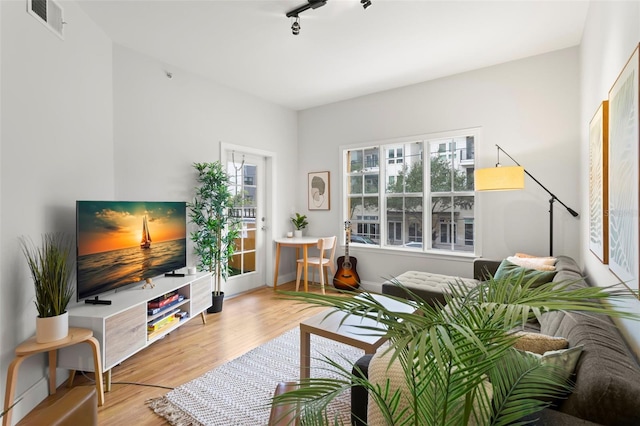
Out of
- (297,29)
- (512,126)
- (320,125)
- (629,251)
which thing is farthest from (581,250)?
(320,125)

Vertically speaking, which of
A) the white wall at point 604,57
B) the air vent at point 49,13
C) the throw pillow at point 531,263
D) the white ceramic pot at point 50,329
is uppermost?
the air vent at point 49,13

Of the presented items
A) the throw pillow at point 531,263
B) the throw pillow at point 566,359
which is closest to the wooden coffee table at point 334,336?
the throw pillow at point 566,359

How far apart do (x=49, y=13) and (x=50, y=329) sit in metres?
2.10

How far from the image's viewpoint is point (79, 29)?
2.51 metres

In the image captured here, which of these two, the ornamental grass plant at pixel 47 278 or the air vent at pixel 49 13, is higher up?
the air vent at pixel 49 13

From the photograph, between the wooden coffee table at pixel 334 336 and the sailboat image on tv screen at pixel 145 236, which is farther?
the sailboat image on tv screen at pixel 145 236

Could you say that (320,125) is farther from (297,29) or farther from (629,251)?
(629,251)

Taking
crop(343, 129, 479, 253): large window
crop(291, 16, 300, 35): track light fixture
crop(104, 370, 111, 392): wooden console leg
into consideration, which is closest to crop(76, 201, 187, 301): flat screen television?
crop(104, 370, 111, 392): wooden console leg

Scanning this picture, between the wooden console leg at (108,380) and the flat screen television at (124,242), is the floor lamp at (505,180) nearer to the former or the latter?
the flat screen television at (124,242)

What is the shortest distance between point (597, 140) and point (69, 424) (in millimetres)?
2909

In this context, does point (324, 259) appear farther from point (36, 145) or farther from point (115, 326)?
point (36, 145)

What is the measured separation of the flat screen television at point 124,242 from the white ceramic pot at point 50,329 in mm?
292

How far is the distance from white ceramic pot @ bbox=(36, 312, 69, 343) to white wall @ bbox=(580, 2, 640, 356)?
2.77m

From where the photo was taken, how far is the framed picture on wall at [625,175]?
113 cm
